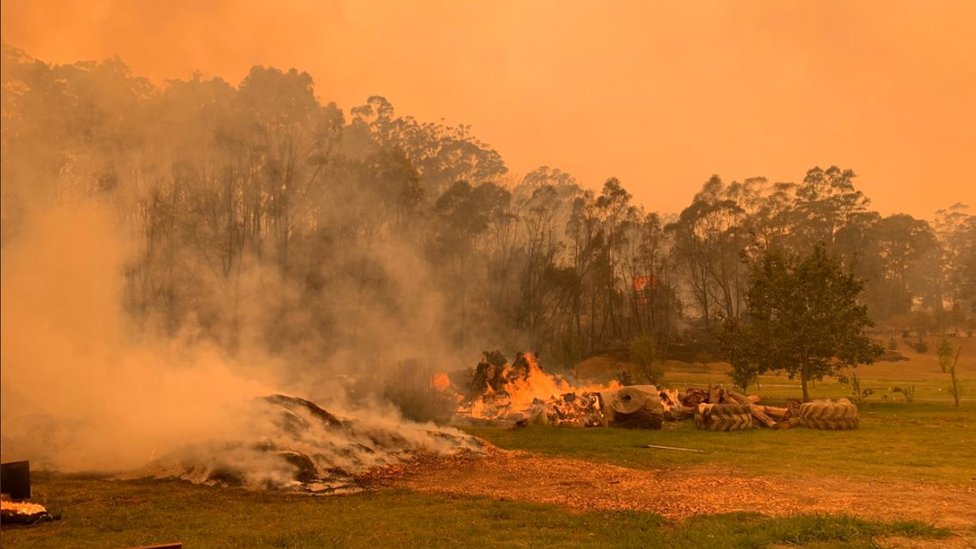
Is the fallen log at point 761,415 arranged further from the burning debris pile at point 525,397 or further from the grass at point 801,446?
the burning debris pile at point 525,397

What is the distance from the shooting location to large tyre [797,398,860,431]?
19500 millimetres

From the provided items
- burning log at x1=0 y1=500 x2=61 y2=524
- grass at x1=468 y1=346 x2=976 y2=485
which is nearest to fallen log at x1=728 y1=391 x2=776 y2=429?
grass at x1=468 y1=346 x2=976 y2=485

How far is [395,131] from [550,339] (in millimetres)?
20461

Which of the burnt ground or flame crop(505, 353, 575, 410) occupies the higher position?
flame crop(505, 353, 575, 410)

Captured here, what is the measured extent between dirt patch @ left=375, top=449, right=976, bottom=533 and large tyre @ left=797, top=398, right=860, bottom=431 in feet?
29.7

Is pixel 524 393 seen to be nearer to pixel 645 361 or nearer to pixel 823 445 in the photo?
pixel 645 361

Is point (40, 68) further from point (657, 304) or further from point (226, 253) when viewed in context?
point (657, 304)

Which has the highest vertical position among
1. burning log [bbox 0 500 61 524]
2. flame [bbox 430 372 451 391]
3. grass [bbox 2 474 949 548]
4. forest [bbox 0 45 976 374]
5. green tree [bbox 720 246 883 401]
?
forest [bbox 0 45 976 374]

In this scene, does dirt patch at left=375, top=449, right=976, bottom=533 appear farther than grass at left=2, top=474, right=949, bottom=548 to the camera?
Yes

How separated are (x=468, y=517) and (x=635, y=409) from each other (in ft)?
40.8

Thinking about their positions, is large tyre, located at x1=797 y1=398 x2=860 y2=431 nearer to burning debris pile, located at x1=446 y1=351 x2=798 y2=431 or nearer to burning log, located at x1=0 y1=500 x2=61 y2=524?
burning debris pile, located at x1=446 y1=351 x2=798 y2=431

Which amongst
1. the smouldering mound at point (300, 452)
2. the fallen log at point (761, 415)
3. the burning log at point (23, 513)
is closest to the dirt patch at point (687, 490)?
the smouldering mound at point (300, 452)

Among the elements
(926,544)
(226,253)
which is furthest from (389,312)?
(926,544)

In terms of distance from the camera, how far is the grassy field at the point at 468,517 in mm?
7367
